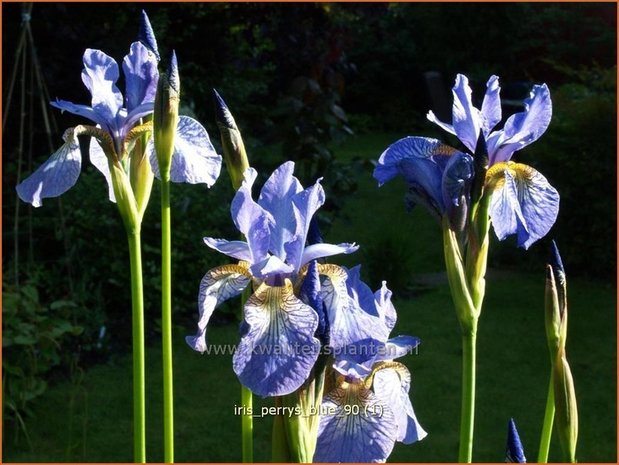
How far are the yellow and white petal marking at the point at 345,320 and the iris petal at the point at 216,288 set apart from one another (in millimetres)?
69

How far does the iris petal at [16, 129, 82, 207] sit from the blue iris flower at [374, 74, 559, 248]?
0.29 m

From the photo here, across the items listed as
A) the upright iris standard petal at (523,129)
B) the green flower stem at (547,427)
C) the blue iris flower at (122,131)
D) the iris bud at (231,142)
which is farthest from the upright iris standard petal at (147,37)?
the green flower stem at (547,427)

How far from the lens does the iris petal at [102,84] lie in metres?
0.76

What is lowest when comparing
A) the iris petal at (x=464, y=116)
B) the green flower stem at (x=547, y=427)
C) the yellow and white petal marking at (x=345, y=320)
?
the green flower stem at (x=547, y=427)

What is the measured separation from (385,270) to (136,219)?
3.42 meters

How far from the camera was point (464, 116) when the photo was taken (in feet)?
2.48

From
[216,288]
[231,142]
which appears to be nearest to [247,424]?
[216,288]

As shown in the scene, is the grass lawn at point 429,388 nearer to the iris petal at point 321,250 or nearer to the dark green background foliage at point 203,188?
the dark green background foliage at point 203,188

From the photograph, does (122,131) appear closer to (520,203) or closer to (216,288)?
(216,288)

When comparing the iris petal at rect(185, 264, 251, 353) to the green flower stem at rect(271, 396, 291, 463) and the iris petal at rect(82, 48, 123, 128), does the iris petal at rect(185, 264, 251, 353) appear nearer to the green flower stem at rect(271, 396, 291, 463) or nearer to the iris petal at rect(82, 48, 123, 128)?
the green flower stem at rect(271, 396, 291, 463)

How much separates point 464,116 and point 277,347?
1.00ft

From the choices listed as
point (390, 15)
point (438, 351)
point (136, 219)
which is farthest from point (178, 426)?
point (390, 15)

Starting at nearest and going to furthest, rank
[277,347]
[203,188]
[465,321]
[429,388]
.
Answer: [277,347] → [465,321] → [429,388] → [203,188]

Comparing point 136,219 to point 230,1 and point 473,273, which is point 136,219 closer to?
point 473,273
